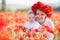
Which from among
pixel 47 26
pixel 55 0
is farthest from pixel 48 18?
pixel 55 0

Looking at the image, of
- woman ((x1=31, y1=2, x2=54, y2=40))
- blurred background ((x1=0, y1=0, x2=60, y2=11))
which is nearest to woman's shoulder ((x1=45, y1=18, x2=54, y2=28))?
woman ((x1=31, y1=2, x2=54, y2=40))

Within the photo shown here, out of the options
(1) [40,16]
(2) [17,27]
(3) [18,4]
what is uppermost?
(3) [18,4]

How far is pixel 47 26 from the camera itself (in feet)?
2.85

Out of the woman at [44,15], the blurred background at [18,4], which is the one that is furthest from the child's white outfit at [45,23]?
the blurred background at [18,4]

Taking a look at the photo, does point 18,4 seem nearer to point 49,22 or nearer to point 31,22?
point 31,22

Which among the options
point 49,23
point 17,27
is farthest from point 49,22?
point 17,27

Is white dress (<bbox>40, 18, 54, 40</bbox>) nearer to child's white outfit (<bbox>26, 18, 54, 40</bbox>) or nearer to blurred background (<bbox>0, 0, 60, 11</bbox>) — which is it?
child's white outfit (<bbox>26, 18, 54, 40</bbox>)

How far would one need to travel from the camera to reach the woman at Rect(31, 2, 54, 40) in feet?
2.80

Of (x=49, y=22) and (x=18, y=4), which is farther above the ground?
(x=18, y=4)

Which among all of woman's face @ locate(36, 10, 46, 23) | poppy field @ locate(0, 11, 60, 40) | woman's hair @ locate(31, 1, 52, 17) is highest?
woman's hair @ locate(31, 1, 52, 17)

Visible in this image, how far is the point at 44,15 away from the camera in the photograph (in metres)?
0.87

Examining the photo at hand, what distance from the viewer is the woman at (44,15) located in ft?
2.80

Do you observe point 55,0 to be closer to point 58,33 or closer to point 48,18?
point 48,18

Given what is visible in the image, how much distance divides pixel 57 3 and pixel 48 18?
0.17 metres
